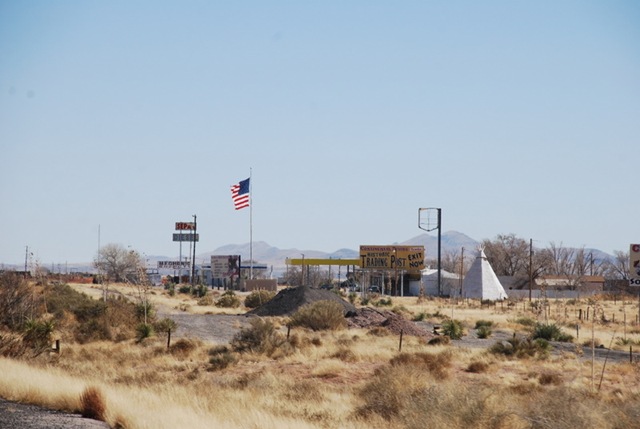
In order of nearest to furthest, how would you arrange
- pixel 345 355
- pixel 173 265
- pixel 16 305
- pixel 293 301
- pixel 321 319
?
pixel 345 355 < pixel 16 305 < pixel 321 319 < pixel 293 301 < pixel 173 265

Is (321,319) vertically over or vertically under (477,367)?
over

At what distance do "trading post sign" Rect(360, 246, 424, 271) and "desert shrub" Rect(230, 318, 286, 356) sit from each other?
60120 mm

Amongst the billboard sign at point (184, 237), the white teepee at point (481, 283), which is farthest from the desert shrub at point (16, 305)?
the billboard sign at point (184, 237)

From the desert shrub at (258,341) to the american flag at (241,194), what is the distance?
37759mm

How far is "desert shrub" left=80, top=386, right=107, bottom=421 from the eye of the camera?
47.0 ft

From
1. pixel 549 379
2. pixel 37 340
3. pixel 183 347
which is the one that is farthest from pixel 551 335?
pixel 37 340

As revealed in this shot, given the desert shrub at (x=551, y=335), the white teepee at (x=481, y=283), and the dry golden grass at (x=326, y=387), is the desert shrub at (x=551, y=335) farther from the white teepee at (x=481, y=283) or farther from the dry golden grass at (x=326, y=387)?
the white teepee at (x=481, y=283)

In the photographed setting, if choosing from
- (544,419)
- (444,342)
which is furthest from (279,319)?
(544,419)

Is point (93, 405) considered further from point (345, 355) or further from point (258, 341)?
point (258, 341)

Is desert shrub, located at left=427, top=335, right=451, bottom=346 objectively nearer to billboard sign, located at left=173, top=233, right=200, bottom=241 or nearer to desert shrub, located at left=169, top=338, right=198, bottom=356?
desert shrub, located at left=169, top=338, right=198, bottom=356

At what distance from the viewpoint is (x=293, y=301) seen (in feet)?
175

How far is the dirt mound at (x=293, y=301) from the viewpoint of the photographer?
52219 mm

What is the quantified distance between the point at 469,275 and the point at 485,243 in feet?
160

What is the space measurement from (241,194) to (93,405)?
56187mm
